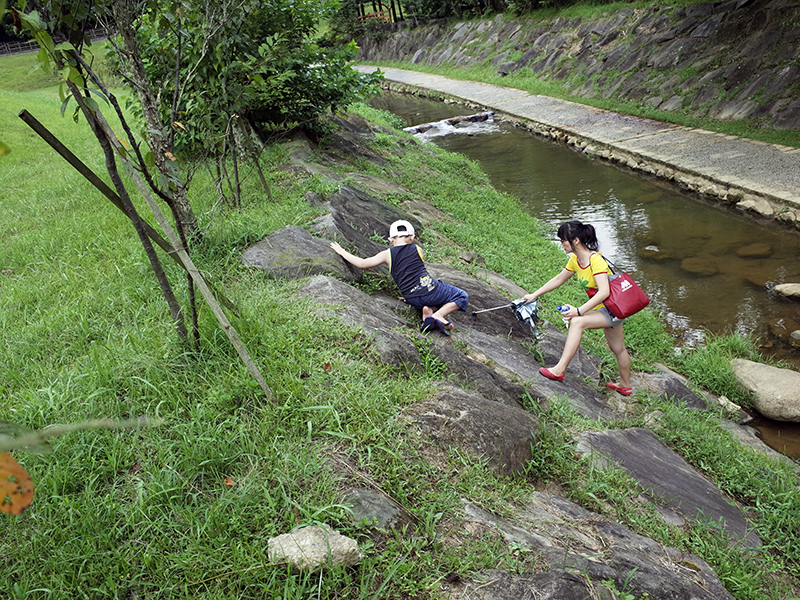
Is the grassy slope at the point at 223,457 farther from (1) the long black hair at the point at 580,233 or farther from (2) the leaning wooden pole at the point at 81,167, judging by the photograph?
(1) the long black hair at the point at 580,233

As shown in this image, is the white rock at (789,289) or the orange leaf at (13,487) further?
the white rock at (789,289)

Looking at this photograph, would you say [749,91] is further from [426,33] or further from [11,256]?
[426,33]

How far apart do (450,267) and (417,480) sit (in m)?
3.47

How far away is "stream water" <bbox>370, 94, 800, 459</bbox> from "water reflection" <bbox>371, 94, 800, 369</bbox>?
0.04ft

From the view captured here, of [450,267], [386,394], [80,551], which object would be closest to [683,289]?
[450,267]

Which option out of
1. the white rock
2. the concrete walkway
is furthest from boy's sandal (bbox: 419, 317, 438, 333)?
the concrete walkway

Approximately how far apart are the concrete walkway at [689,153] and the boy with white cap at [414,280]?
6555mm

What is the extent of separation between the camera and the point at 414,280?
422 cm

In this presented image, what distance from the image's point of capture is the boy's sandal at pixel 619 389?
15.6 feet

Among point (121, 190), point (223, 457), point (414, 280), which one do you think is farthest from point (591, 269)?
point (121, 190)

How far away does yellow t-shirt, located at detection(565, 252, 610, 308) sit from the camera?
4.34 metres

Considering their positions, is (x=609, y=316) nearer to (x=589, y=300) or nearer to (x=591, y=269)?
(x=589, y=300)

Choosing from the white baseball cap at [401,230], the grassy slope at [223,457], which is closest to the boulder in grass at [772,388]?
the grassy slope at [223,457]

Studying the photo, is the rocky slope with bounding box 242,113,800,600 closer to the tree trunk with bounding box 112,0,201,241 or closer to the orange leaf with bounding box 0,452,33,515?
the tree trunk with bounding box 112,0,201,241
